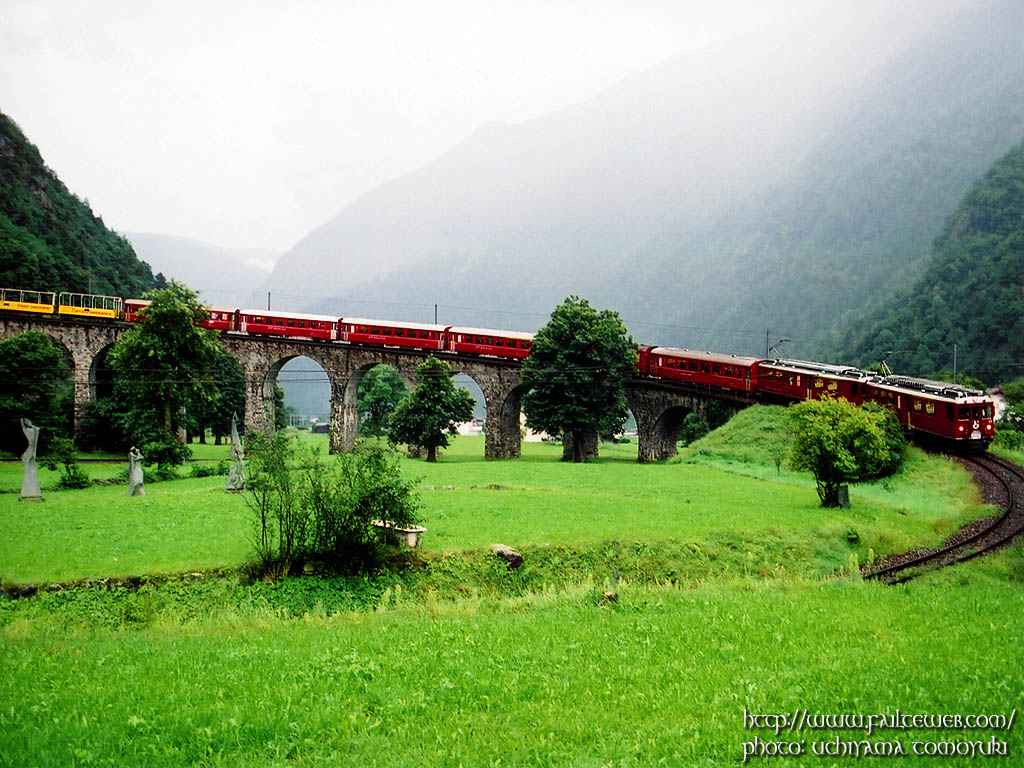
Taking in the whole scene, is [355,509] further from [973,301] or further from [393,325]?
[973,301]

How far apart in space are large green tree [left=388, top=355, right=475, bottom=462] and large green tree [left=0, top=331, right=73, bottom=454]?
58.3 feet

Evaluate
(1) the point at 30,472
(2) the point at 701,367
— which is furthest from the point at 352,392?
(1) the point at 30,472

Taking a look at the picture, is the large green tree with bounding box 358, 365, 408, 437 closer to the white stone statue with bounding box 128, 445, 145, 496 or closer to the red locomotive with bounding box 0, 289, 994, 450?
the red locomotive with bounding box 0, 289, 994, 450

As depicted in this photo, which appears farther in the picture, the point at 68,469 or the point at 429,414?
the point at 429,414

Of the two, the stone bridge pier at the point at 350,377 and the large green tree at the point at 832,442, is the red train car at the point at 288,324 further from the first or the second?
the large green tree at the point at 832,442

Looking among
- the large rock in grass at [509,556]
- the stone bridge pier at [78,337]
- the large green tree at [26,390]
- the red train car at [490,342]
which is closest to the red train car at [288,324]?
the red train car at [490,342]

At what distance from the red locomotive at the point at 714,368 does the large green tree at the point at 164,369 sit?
15.2m

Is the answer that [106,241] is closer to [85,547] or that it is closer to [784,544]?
[85,547]

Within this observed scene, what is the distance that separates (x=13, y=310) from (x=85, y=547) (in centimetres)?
4270

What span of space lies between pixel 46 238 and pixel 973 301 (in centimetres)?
8083

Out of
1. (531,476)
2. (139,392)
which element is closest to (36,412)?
(139,392)

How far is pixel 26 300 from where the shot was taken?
5528 cm

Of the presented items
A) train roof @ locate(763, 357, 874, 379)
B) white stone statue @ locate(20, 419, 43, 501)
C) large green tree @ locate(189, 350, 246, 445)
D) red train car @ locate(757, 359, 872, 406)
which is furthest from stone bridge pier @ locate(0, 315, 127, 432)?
train roof @ locate(763, 357, 874, 379)

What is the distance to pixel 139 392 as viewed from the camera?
3416cm
